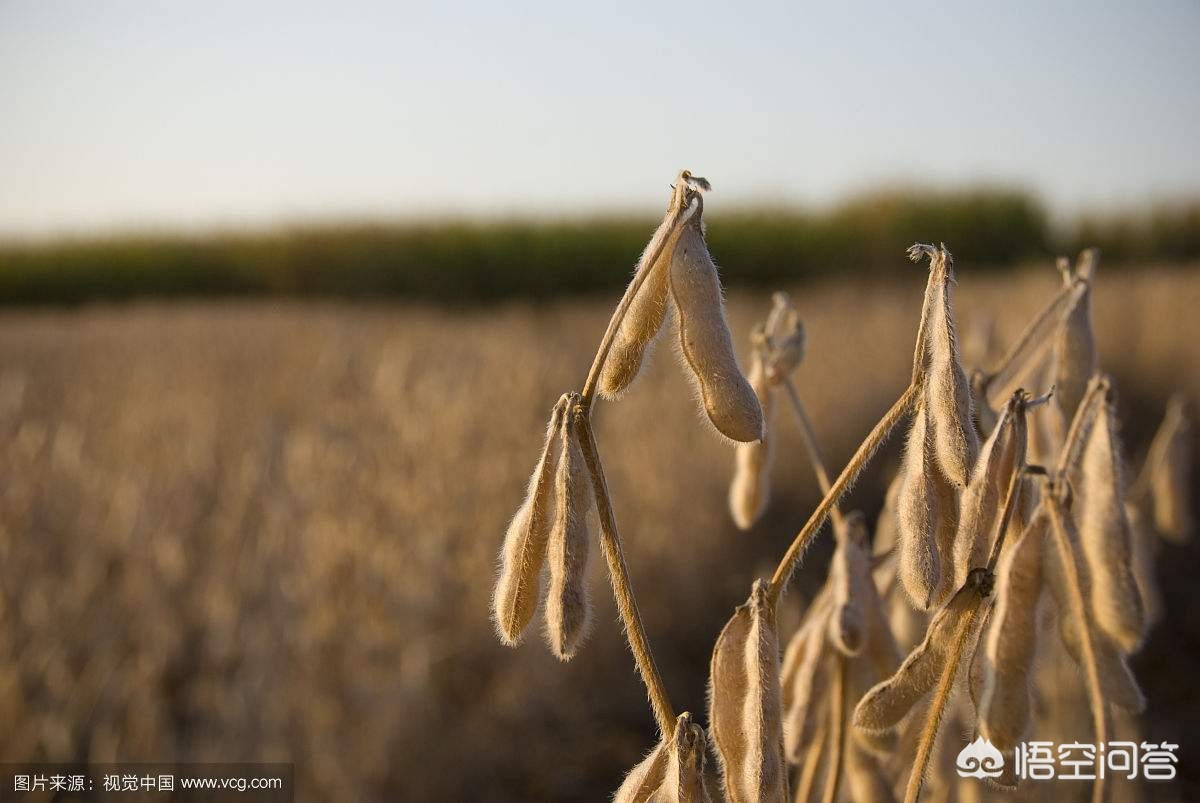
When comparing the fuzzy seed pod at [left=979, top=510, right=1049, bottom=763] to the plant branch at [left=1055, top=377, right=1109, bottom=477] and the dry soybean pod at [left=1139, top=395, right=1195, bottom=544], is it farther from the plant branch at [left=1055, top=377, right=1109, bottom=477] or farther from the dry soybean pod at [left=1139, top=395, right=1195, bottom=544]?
the dry soybean pod at [left=1139, top=395, right=1195, bottom=544]

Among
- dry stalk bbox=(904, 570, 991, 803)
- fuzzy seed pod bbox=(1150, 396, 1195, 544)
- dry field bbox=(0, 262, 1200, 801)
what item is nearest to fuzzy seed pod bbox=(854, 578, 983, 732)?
dry stalk bbox=(904, 570, 991, 803)

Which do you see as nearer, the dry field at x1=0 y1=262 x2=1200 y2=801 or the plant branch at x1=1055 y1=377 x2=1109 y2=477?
the plant branch at x1=1055 y1=377 x2=1109 y2=477

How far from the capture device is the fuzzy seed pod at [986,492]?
32cm

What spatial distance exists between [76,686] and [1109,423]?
4.78 feet

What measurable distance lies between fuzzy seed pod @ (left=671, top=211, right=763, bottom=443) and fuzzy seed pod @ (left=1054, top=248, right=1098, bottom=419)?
0.59 feet

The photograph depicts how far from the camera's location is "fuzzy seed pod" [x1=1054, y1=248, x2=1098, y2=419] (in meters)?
0.42

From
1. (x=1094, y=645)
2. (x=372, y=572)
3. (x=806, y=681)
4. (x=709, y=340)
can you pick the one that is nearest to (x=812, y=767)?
(x=806, y=681)

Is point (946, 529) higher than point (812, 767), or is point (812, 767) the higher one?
point (946, 529)

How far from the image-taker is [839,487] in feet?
1.06

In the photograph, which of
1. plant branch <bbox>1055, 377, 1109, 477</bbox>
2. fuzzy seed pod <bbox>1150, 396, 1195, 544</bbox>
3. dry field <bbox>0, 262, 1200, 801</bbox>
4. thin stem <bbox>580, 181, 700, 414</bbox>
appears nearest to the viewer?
thin stem <bbox>580, 181, 700, 414</bbox>

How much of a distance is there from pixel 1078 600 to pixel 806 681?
16 centimetres

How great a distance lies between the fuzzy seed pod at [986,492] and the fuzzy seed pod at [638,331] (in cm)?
11

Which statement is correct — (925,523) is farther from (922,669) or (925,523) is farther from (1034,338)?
(1034,338)

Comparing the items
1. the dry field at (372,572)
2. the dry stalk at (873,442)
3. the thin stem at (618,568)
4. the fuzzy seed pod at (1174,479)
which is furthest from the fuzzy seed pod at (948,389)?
the dry field at (372,572)
